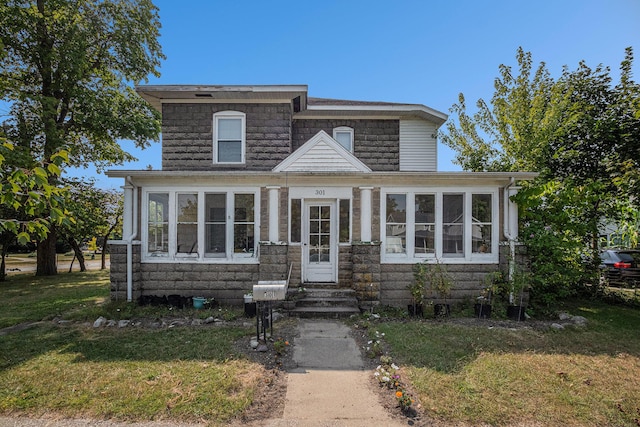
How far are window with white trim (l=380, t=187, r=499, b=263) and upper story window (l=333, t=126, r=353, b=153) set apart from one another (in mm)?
3612

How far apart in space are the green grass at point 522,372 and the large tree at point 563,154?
1804 mm

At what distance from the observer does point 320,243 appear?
7910 mm

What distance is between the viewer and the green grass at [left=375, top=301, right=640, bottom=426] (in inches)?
137

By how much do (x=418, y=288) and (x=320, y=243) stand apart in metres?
2.67

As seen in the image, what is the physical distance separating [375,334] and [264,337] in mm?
2092

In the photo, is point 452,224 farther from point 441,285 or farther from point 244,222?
point 244,222

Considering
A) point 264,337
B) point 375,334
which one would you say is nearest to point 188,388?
point 264,337

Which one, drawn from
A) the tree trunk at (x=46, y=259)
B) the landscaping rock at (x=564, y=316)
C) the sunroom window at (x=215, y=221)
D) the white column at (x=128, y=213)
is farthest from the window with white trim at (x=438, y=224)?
the tree trunk at (x=46, y=259)

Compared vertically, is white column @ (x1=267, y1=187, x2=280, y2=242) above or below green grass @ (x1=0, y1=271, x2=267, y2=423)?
above

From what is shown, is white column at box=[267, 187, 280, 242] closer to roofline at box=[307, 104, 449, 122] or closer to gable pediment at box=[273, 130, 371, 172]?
gable pediment at box=[273, 130, 371, 172]

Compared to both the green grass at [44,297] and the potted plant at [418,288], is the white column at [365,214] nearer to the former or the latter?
the potted plant at [418,288]

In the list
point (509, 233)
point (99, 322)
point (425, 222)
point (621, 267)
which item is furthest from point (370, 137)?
point (621, 267)

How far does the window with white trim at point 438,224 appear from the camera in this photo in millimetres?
7668

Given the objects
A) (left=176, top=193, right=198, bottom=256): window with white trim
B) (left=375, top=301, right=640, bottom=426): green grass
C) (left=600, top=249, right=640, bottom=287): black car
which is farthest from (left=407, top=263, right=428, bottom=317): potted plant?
(left=600, top=249, right=640, bottom=287): black car
